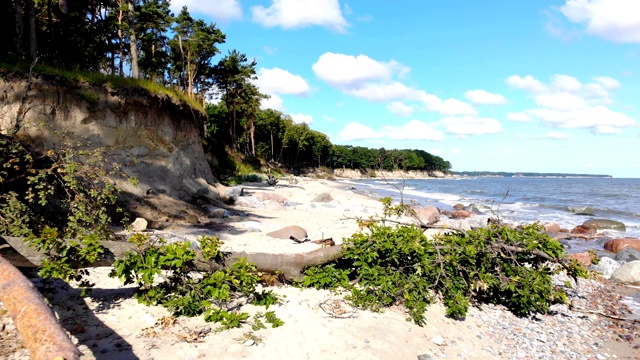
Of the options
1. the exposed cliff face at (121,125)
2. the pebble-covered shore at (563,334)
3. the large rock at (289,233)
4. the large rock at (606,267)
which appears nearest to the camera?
the pebble-covered shore at (563,334)

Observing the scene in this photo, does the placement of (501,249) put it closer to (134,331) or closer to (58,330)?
(134,331)

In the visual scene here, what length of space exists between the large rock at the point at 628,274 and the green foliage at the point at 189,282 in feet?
35.9

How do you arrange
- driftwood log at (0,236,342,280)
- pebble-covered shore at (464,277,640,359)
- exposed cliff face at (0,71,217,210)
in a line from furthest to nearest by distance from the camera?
1. exposed cliff face at (0,71,217,210)
2. pebble-covered shore at (464,277,640,359)
3. driftwood log at (0,236,342,280)

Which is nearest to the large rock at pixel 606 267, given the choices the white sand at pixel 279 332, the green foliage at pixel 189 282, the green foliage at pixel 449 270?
the green foliage at pixel 449 270

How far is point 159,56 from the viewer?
109 feet

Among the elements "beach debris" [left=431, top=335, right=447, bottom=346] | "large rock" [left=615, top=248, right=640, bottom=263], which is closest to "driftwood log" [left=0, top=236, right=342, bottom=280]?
"beach debris" [left=431, top=335, right=447, bottom=346]

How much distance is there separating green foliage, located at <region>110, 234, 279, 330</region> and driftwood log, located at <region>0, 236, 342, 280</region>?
15 centimetres

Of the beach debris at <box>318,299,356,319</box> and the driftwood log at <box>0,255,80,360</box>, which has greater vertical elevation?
the driftwood log at <box>0,255,80,360</box>

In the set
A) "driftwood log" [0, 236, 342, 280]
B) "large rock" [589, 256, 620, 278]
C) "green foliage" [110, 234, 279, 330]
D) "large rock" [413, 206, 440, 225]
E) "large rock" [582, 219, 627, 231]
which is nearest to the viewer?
"driftwood log" [0, 236, 342, 280]

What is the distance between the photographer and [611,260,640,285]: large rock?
10.6 m

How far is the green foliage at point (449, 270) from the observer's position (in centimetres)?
646

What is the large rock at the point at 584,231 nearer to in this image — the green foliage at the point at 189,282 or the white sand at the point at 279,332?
the white sand at the point at 279,332

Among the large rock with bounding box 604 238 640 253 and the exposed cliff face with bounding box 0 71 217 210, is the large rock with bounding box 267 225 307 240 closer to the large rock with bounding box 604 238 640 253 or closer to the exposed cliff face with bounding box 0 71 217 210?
the exposed cliff face with bounding box 0 71 217 210

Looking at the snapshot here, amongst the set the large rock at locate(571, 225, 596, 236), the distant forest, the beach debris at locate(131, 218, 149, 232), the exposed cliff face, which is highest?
the distant forest
